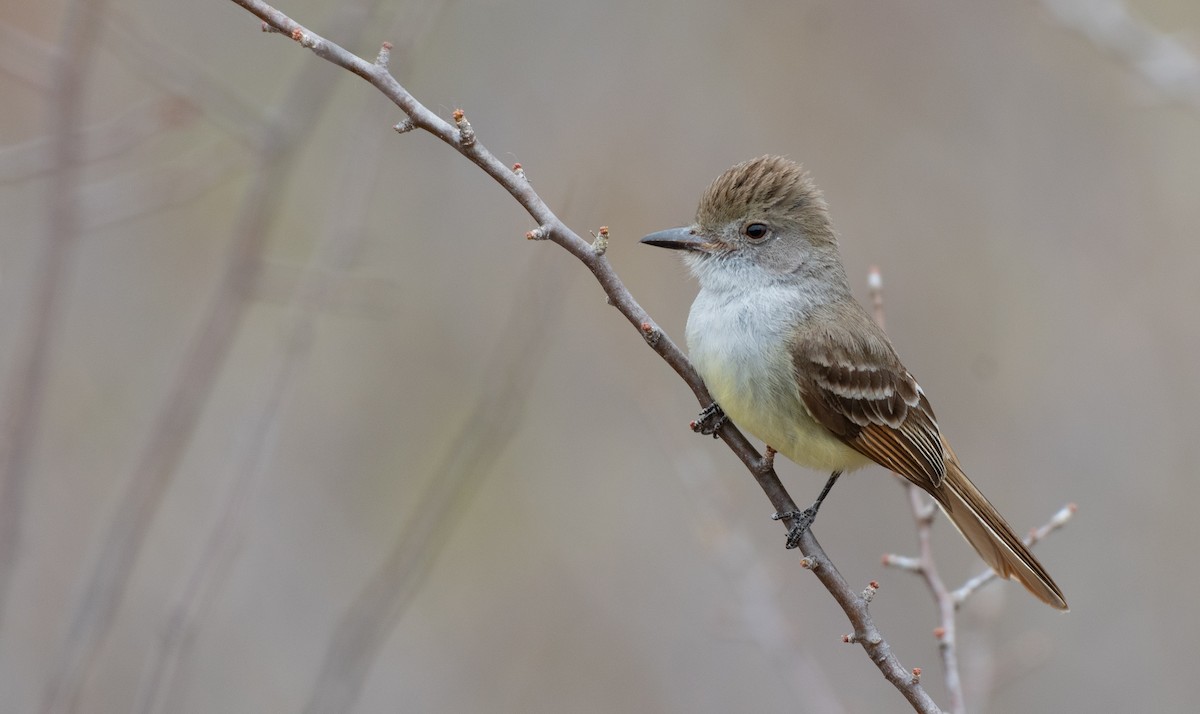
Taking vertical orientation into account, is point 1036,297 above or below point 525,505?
above

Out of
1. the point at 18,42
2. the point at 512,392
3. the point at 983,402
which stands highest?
the point at 983,402

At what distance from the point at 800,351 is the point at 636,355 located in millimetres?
3134

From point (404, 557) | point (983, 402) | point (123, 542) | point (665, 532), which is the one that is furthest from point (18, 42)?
point (983, 402)

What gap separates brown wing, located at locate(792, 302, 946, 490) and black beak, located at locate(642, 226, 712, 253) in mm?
506

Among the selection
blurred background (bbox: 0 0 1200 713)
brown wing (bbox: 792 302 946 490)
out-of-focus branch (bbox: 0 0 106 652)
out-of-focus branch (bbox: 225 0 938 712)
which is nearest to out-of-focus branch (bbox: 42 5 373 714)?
out-of-focus branch (bbox: 0 0 106 652)

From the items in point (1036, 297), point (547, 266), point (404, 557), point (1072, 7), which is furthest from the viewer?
point (1036, 297)

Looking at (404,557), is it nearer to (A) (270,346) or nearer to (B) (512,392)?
(B) (512,392)

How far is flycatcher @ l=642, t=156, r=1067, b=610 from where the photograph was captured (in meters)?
4.28

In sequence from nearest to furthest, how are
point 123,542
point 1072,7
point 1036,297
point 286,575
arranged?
point 123,542, point 1072,7, point 286,575, point 1036,297

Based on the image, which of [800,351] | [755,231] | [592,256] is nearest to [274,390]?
[592,256]

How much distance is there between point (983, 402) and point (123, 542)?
582 centimetres

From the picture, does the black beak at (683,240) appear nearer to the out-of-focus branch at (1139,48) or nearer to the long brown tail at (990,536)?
the long brown tail at (990,536)

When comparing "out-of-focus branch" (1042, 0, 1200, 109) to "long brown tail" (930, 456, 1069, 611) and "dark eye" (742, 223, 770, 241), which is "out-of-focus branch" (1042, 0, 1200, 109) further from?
"long brown tail" (930, 456, 1069, 611)

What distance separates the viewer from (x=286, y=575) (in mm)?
6762
